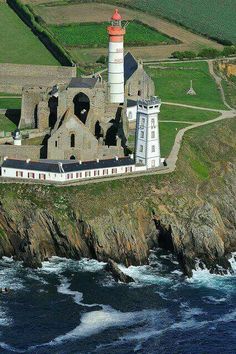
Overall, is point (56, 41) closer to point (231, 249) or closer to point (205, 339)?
point (231, 249)

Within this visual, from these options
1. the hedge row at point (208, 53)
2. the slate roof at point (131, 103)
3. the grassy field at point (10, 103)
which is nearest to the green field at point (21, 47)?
the hedge row at point (208, 53)

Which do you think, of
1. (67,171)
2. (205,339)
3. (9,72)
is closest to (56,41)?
(9,72)

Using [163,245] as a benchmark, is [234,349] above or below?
below

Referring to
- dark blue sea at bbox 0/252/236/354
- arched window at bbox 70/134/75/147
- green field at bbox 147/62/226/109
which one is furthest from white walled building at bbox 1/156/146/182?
green field at bbox 147/62/226/109

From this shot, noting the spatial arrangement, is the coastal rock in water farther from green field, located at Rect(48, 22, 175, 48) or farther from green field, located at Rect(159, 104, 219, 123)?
green field, located at Rect(48, 22, 175, 48)

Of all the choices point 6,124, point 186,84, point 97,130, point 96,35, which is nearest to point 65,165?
point 97,130

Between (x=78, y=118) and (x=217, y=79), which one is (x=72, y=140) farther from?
(x=217, y=79)
